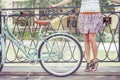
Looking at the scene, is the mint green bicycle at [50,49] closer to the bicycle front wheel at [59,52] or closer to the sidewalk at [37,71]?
the bicycle front wheel at [59,52]

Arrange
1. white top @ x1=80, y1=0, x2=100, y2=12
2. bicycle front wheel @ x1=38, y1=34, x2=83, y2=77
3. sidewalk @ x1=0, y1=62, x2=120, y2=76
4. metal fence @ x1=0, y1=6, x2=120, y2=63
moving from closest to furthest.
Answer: white top @ x1=80, y1=0, x2=100, y2=12, bicycle front wheel @ x1=38, y1=34, x2=83, y2=77, sidewalk @ x1=0, y1=62, x2=120, y2=76, metal fence @ x1=0, y1=6, x2=120, y2=63

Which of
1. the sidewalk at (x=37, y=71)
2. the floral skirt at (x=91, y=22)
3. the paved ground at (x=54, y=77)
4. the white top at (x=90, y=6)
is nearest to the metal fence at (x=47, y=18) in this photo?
the sidewalk at (x=37, y=71)

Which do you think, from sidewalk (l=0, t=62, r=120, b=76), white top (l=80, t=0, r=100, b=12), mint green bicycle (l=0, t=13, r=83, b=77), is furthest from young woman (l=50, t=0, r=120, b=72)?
sidewalk (l=0, t=62, r=120, b=76)

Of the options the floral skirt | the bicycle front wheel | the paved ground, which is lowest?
the paved ground

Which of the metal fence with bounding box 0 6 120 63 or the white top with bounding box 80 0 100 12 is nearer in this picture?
the white top with bounding box 80 0 100 12

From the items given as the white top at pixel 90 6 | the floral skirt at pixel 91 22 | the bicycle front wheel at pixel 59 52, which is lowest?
the bicycle front wheel at pixel 59 52

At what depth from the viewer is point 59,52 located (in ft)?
18.2

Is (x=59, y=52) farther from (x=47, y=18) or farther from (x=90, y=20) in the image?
(x=47, y=18)

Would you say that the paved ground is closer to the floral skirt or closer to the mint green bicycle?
the mint green bicycle

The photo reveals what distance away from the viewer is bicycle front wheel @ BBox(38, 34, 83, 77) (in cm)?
548

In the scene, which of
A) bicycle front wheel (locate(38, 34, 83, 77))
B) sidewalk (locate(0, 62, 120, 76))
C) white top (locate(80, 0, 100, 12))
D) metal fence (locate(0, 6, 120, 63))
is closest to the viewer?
white top (locate(80, 0, 100, 12))

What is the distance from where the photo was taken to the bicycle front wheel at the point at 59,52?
548 cm

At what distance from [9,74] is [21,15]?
108 cm

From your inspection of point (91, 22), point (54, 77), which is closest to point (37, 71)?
point (54, 77)
